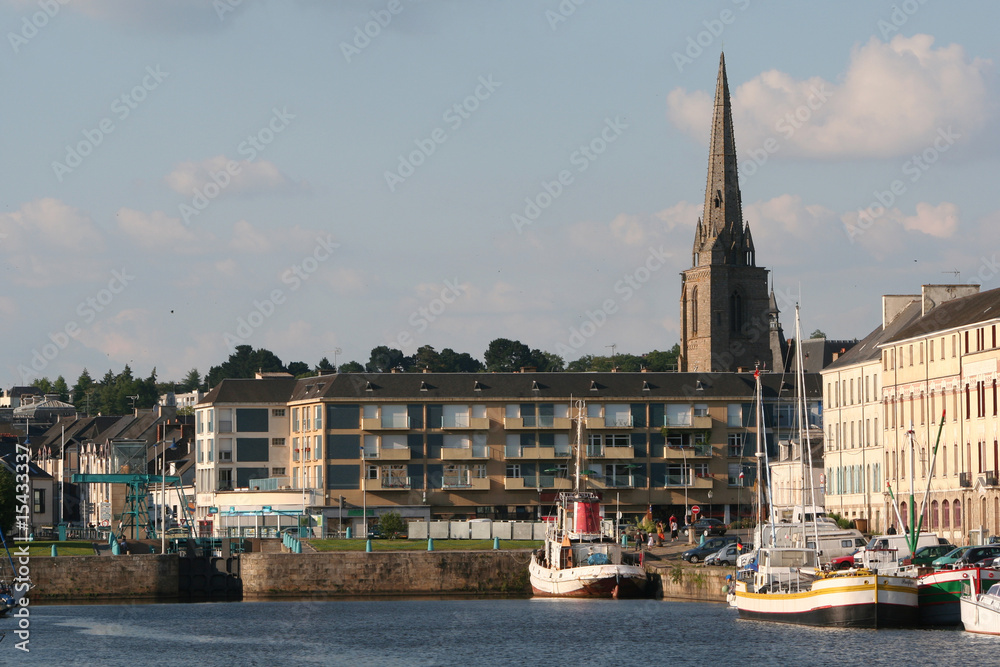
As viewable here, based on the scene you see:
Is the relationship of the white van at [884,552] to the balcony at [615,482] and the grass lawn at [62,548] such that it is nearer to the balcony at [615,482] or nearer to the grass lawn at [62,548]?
the grass lawn at [62,548]

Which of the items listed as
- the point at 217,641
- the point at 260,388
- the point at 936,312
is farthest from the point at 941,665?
the point at 260,388

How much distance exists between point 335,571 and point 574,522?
1407cm

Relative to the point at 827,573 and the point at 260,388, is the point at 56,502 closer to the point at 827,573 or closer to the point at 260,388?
the point at 260,388

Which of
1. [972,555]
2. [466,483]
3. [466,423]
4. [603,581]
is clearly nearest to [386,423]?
[466,423]

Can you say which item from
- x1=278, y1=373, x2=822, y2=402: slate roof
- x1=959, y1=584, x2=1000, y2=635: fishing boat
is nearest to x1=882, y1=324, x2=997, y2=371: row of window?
x1=278, y1=373, x2=822, y2=402: slate roof

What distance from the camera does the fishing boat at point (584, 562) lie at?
94.2 meters

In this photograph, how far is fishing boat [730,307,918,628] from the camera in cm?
6756

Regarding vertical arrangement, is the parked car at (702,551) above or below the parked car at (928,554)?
below

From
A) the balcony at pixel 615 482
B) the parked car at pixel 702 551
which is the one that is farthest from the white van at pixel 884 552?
the balcony at pixel 615 482

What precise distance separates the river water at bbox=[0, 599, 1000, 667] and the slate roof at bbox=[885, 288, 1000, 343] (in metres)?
28.9

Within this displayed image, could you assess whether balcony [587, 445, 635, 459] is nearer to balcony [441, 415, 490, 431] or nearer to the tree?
balcony [441, 415, 490, 431]

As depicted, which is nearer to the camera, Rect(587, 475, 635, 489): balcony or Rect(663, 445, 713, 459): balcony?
Rect(587, 475, 635, 489): balcony

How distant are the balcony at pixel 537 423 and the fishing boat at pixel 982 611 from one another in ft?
254

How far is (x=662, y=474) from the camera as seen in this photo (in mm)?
144500
